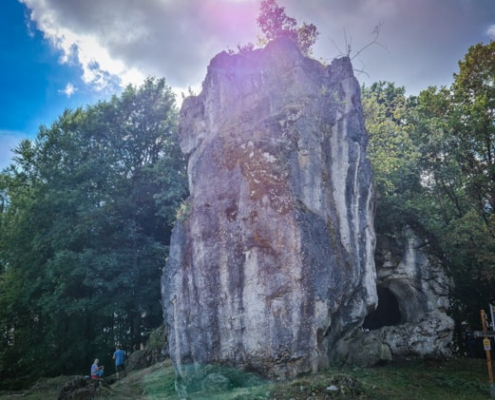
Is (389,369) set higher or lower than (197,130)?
lower

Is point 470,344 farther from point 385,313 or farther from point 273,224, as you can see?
point 273,224

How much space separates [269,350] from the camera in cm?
1209

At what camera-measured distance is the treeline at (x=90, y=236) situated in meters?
20.5

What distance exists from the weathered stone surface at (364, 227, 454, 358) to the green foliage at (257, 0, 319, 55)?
1006 centimetres

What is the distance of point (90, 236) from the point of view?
21.6 metres

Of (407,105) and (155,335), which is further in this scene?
(407,105)

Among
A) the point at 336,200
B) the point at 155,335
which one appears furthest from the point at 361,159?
the point at 155,335

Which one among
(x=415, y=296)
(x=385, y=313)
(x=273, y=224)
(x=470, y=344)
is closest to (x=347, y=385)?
(x=273, y=224)

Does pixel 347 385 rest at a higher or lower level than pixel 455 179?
lower

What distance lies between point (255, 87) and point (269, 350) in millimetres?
10012

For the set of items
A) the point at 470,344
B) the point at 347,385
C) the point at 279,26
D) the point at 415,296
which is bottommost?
the point at 470,344

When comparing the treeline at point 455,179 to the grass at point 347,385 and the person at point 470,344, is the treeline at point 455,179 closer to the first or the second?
the person at point 470,344

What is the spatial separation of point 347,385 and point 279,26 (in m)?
15.1

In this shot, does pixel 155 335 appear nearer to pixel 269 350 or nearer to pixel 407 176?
pixel 269 350
